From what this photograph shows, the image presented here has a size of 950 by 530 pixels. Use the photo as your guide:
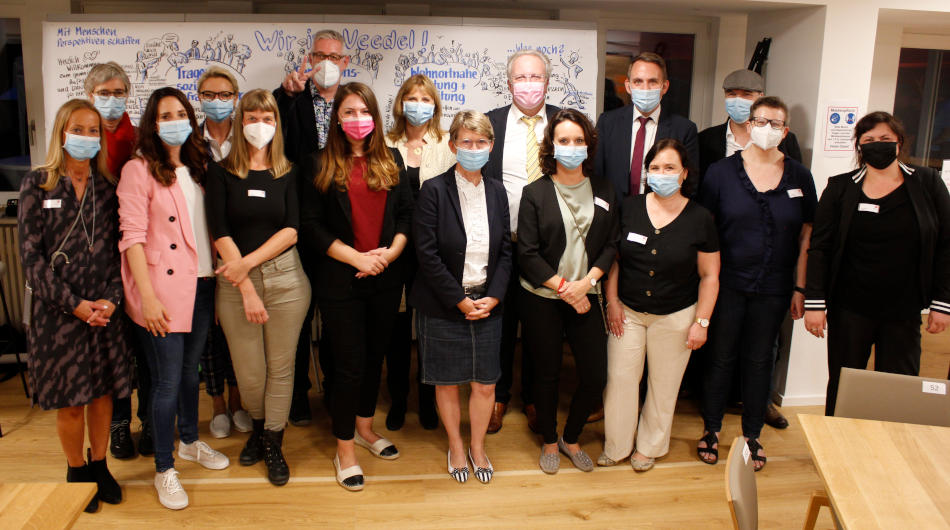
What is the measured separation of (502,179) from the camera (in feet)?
10.1

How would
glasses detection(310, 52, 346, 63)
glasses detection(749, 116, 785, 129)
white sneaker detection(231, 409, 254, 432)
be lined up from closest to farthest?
1. glasses detection(749, 116, 785, 129)
2. glasses detection(310, 52, 346, 63)
3. white sneaker detection(231, 409, 254, 432)

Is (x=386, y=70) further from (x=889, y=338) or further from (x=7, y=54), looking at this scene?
(x=889, y=338)

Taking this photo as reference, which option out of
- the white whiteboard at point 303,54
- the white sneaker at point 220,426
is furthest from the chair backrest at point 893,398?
the white sneaker at point 220,426

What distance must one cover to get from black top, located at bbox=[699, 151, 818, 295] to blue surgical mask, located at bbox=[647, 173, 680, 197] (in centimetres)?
33

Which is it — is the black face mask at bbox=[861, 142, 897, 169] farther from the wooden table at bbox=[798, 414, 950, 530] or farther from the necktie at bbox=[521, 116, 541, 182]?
the necktie at bbox=[521, 116, 541, 182]

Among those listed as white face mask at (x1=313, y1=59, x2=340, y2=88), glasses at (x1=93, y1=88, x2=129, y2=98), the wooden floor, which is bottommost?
the wooden floor

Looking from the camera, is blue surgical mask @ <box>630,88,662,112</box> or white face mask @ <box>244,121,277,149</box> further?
blue surgical mask @ <box>630,88,662,112</box>

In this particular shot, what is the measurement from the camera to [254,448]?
10.1 ft

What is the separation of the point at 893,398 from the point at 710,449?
1.16 meters

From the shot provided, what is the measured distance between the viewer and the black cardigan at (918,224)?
264 centimetres

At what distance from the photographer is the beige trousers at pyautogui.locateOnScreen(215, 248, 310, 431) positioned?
9.06 ft

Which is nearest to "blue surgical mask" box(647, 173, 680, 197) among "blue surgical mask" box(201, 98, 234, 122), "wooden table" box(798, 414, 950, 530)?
"wooden table" box(798, 414, 950, 530)

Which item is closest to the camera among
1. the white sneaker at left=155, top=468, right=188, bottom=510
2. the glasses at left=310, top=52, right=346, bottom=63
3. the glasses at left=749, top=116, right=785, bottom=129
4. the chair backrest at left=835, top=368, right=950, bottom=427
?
the chair backrest at left=835, top=368, right=950, bottom=427

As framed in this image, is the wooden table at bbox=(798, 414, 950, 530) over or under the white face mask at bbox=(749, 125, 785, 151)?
under
